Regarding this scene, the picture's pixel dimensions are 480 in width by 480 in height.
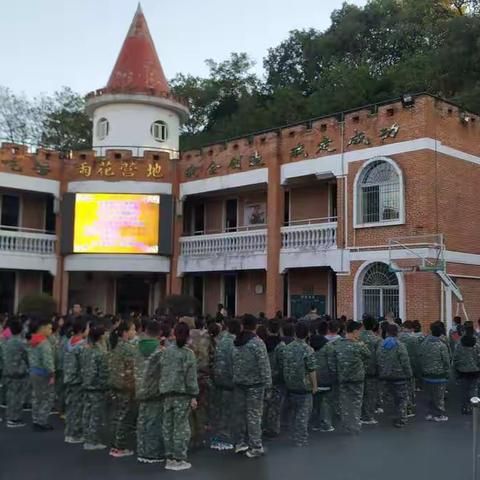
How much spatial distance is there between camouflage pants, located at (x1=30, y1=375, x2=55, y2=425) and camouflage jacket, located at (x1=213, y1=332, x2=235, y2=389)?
2734 mm

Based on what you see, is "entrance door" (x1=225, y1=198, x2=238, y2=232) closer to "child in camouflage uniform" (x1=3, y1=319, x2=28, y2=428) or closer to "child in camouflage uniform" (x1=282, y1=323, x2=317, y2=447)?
"child in camouflage uniform" (x1=3, y1=319, x2=28, y2=428)

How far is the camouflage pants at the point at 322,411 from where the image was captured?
991 centimetres

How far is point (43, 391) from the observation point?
31.8 ft

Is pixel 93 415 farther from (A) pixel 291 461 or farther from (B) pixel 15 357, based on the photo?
(A) pixel 291 461

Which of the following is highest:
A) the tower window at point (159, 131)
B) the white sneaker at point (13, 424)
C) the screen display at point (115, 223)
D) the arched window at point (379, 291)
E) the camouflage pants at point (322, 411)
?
the tower window at point (159, 131)

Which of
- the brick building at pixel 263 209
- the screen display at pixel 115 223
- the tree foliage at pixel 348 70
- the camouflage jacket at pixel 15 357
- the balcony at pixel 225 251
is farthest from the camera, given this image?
the tree foliage at pixel 348 70

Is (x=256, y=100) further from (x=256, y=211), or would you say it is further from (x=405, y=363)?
(x=405, y=363)

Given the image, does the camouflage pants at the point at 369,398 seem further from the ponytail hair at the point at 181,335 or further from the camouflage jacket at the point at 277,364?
the ponytail hair at the point at 181,335

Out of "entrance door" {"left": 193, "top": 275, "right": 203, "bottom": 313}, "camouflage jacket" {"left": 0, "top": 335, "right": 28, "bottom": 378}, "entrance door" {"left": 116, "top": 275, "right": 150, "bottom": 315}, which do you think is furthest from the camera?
"entrance door" {"left": 116, "top": 275, "right": 150, "bottom": 315}

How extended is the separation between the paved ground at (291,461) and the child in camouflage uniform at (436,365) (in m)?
1.16

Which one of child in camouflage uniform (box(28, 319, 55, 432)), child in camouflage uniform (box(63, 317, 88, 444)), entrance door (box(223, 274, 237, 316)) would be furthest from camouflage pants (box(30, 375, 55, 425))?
entrance door (box(223, 274, 237, 316))

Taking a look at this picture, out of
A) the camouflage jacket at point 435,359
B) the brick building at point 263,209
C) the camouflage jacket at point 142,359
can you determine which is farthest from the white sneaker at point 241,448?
the brick building at point 263,209

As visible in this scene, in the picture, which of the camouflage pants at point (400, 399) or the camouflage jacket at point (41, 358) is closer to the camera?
the camouflage jacket at point (41, 358)

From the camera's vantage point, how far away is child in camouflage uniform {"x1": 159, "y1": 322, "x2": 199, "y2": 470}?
755 cm
